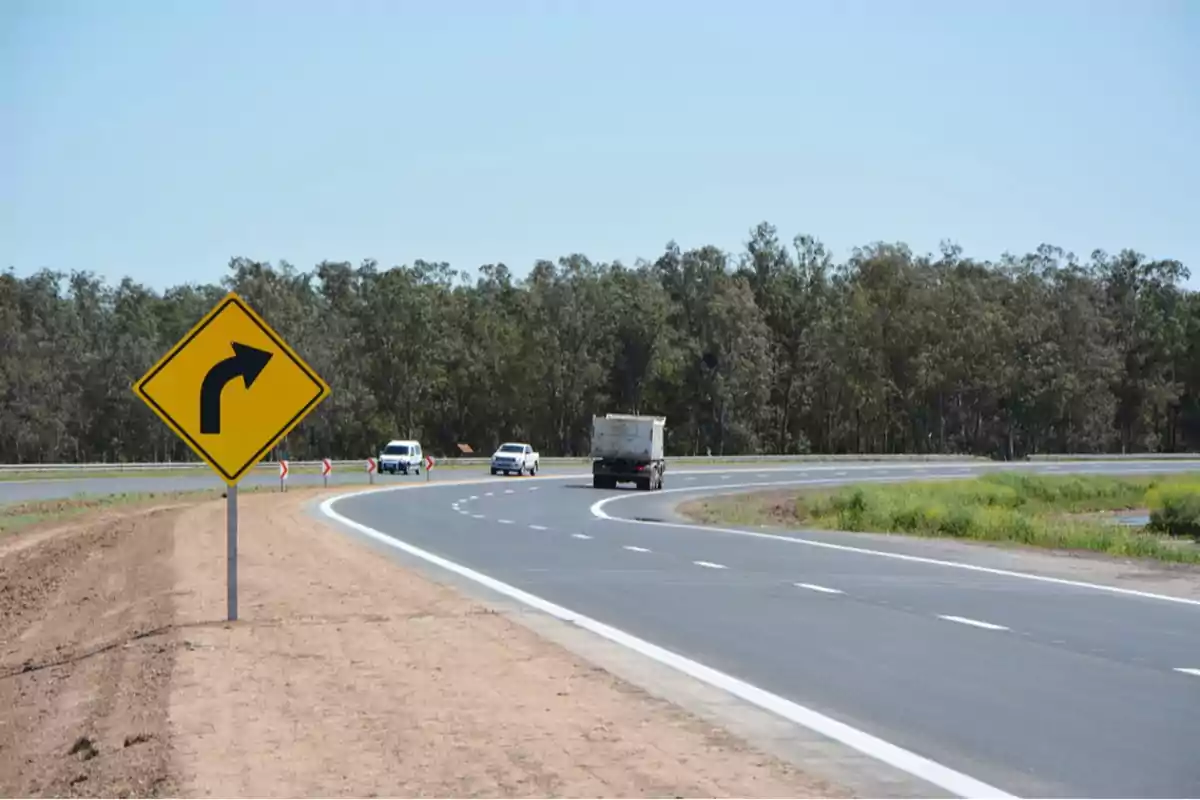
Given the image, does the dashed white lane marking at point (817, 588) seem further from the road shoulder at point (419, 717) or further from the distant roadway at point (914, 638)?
the road shoulder at point (419, 717)

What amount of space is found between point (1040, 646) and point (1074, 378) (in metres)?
125

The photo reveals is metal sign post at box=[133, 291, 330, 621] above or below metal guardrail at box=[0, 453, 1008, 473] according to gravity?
above

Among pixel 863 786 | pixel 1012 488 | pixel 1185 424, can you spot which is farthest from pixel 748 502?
pixel 1185 424

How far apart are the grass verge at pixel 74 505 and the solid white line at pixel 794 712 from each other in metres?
22.6

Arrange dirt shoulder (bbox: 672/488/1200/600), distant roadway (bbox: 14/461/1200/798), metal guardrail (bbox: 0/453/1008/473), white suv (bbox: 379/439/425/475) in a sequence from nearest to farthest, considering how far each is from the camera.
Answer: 1. distant roadway (bbox: 14/461/1200/798)
2. dirt shoulder (bbox: 672/488/1200/600)
3. metal guardrail (bbox: 0/453/1008/473)
4. white suv (bbox: 379/439/425/475)

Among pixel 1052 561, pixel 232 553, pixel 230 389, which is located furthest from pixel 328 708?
pixel 1052 561

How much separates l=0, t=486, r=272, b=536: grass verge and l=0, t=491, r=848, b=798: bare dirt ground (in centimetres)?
2071

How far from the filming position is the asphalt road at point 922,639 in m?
9.46

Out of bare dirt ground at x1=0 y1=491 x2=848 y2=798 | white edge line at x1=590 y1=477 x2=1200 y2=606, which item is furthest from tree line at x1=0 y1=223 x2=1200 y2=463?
bare dirt ground at x1=0 y1=491 x2=848 y2=798

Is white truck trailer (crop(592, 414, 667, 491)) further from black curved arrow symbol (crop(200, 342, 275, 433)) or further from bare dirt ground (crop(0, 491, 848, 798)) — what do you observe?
black curved arrow symbol (crop(200, 342, 275, 433))

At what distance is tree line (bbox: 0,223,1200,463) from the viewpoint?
119062 mm

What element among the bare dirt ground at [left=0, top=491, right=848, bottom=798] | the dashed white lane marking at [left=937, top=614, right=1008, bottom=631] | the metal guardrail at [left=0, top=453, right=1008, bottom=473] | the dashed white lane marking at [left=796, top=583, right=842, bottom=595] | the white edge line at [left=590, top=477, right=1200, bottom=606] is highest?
the metal guardrail at [left=0, top=453, right=1008, bottom=473]

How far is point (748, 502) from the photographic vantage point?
186ft

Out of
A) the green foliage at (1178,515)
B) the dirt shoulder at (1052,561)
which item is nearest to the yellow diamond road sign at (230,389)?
the dirt shoulder at (1052,561)
